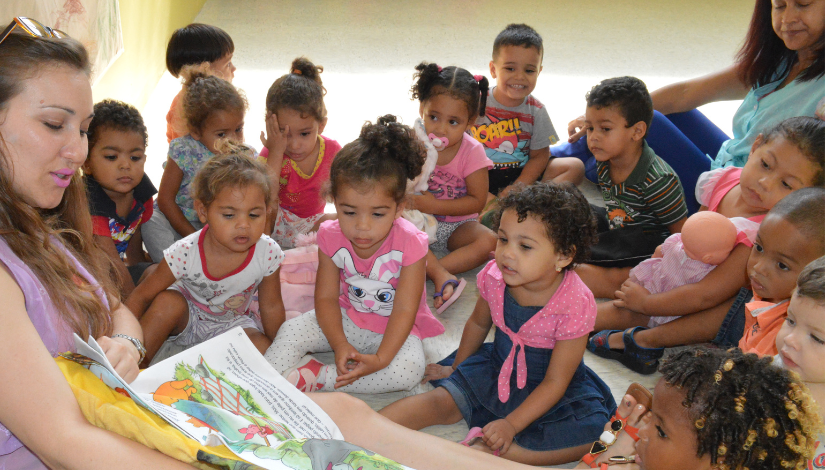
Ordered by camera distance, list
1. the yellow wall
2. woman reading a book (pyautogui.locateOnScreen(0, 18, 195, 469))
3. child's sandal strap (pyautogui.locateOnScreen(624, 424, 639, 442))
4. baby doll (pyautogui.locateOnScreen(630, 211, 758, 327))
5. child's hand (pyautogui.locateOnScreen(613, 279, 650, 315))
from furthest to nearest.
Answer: the yellow wall → child's hand (pyautogui.locateOnScreen(613, 279, 650, 315)) → baby doll (pyautogui.locateOnScreen(630, 211, 758, 327)) → child's sandal strap (pyautogui.locateOnScreen(624, 424, 639, 442)) → woman reading a book (pyautogui.locateOnScreen(0, 18, 195, 469))

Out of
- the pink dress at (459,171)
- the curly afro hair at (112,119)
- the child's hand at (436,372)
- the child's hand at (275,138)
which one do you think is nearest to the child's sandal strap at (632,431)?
the child's hand at (436,372)

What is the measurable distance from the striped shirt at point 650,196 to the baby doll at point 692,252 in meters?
0.22

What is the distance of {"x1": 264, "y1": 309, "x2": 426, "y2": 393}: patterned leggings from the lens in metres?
1.74

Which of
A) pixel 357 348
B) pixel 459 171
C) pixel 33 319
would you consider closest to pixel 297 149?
pixel 459 171

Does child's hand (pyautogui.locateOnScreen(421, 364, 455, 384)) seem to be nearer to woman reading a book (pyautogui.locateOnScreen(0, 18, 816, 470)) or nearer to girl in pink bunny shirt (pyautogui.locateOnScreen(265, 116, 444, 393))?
girl in pink bunny shirt (pyautogui.locateOnScreen(265, 116, 444, 393))

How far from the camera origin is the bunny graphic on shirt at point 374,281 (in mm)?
1795

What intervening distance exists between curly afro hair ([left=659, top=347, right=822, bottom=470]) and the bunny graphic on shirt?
2.85 ft

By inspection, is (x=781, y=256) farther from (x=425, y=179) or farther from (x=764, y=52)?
(x=425, y=179)

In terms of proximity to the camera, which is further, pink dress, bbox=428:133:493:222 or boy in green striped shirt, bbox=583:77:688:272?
pink dress, bbox=428:133:493:222

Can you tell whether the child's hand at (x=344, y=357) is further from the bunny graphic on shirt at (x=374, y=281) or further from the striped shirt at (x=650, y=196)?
the striped shirt at (x=650, y=196)

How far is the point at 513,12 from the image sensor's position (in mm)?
4914

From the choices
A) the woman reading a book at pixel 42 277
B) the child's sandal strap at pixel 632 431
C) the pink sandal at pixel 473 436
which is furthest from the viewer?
the pink sandal at pixel 473 436

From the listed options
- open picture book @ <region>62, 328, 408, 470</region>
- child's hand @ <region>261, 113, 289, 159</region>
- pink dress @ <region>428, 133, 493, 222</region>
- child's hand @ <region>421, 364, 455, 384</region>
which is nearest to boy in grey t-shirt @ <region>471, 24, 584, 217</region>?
pink dress @ <region>428, 133, 493, 222</region>

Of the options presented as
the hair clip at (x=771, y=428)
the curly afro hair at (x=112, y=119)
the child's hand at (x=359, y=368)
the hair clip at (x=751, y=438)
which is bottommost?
the child's hand at (x=359, y=368)
